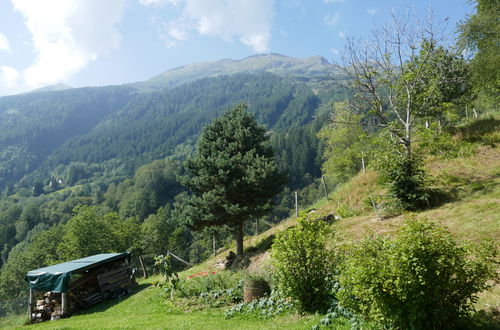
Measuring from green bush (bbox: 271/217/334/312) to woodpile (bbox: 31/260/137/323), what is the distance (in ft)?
47.8

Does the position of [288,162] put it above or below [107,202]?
above

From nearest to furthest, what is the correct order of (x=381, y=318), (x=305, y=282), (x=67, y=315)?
(x=381, y=318) < (x=305, y=282) < (x=67, y=315)

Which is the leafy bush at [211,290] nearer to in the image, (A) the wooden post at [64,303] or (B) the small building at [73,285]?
(A) the wooden post at [64,303]

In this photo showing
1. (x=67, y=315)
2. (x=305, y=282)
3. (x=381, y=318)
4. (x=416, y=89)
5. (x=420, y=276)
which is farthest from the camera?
(x=416, y=89)

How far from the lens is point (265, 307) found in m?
9.81

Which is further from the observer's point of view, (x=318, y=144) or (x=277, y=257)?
(x=318, y=144)

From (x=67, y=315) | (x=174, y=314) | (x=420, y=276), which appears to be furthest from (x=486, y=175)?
(x=67, y=315)

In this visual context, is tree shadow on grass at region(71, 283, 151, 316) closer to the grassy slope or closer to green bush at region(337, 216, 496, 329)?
the grassy slope

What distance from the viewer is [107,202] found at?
125 metres

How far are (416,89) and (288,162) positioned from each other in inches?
3925

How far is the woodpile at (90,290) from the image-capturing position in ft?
56.6

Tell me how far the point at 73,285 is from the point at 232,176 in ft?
35.8

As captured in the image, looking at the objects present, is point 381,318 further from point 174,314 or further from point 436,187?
point 436,187

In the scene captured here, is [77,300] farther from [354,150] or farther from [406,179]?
[354,150]
